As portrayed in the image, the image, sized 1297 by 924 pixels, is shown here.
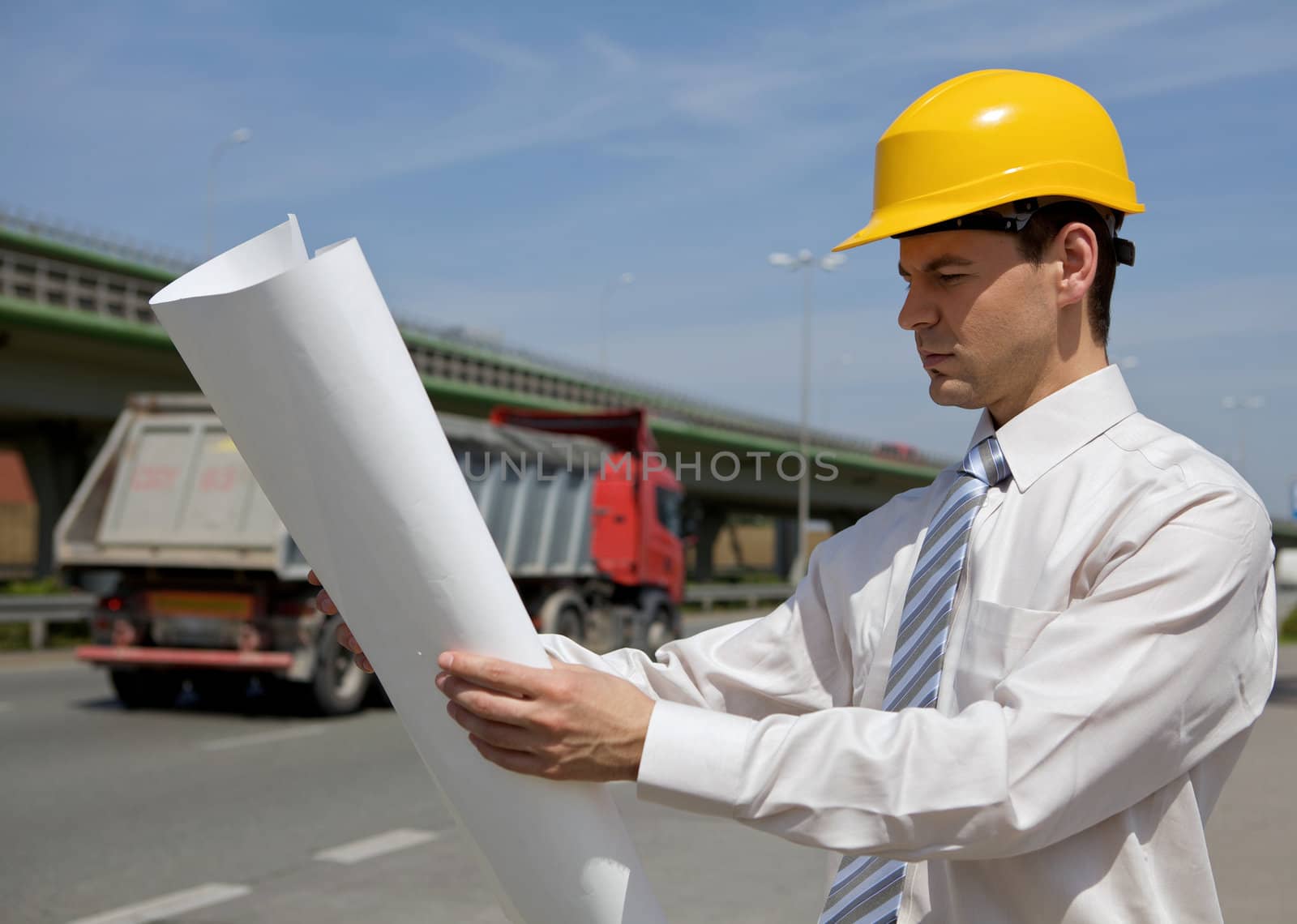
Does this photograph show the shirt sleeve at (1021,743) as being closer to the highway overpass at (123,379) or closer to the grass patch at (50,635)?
the highway overpass at (123,379)

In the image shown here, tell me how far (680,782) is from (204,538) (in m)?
11.3

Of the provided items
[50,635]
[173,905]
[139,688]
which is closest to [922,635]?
[173,905]

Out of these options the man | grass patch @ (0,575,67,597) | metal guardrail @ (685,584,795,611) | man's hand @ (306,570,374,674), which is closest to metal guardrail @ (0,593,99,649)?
grass patch @ (0,575,67,597)

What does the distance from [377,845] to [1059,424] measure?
573 cm

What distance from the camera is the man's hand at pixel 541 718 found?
1.38 m

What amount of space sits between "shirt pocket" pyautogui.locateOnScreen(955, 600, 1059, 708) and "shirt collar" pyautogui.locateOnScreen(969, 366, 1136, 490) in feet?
0.64

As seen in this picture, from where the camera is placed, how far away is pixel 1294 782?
8.56m

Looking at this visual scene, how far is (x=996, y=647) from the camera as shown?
5.26 feet

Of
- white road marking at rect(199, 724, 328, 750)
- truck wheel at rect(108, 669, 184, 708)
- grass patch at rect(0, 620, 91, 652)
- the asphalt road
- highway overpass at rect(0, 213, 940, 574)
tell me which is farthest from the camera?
highway overpass at rect(0, 213, 940, 574)

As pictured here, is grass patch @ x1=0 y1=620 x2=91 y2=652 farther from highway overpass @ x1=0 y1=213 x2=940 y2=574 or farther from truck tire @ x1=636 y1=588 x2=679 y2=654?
truck tire @ x1=636 y1=588 x2=679 y2=654

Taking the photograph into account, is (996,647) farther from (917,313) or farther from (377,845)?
(377,845)

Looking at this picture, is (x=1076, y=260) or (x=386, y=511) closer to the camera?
(x=386, y=511)

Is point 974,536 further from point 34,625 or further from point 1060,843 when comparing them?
point 34,625

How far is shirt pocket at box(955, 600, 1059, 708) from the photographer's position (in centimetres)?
158
